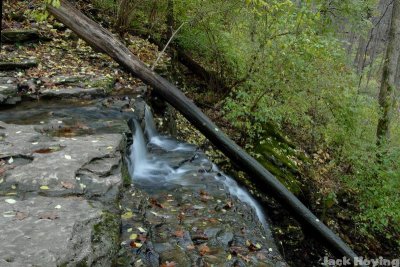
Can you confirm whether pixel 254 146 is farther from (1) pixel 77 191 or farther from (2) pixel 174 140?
(1) pixel 77 191

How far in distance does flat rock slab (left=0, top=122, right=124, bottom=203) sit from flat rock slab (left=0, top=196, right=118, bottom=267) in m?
0.25

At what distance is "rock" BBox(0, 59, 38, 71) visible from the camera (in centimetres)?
733

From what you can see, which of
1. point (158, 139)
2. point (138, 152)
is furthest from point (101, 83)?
point (138, 152)

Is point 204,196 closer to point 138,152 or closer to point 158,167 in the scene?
point 158,167

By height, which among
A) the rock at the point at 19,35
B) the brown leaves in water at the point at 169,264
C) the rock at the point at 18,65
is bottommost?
the brown leaves in water at the point at 169,264

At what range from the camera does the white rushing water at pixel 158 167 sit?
605 cm

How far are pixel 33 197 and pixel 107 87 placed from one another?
4.28m

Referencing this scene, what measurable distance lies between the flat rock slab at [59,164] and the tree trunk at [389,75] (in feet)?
22.5

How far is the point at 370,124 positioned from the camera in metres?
9.07

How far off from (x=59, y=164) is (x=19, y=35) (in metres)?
5.52

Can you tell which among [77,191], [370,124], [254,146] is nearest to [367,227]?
[370,124]

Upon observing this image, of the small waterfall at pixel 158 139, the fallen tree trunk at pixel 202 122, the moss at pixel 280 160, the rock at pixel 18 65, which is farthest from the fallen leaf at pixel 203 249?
the rock at pixel 18 65

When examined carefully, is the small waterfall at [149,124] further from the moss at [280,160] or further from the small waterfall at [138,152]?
the moss at [280,160]

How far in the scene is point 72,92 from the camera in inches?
277
